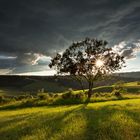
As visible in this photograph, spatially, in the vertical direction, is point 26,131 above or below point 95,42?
below

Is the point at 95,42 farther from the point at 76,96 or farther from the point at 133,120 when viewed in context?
the point at 133,120

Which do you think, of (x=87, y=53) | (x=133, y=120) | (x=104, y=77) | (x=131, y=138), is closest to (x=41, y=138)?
(x=131, y=138)

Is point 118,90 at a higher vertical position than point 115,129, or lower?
higher

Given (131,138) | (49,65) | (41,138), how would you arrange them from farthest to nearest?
(49,65) < (41,138) < (131,138)

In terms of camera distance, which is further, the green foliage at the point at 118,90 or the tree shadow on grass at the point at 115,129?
the green foliage at the point at 118,90

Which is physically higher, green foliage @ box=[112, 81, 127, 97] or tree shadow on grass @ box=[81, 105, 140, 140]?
green foliage @ box=[112, 81, 127, 97]

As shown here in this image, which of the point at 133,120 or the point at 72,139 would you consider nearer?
the point at 72,139

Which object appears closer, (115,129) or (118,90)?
(115,129)

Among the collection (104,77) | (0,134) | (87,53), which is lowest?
(0,134)

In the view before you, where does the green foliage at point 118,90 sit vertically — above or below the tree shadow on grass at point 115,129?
above

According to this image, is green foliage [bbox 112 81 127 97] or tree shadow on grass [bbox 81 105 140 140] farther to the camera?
green foliage [bbox 112 81 127 97]

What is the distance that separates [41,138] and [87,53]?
47.6 meters

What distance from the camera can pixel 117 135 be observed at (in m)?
18.5

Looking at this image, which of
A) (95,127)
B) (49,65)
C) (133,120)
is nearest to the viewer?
(95,127)
